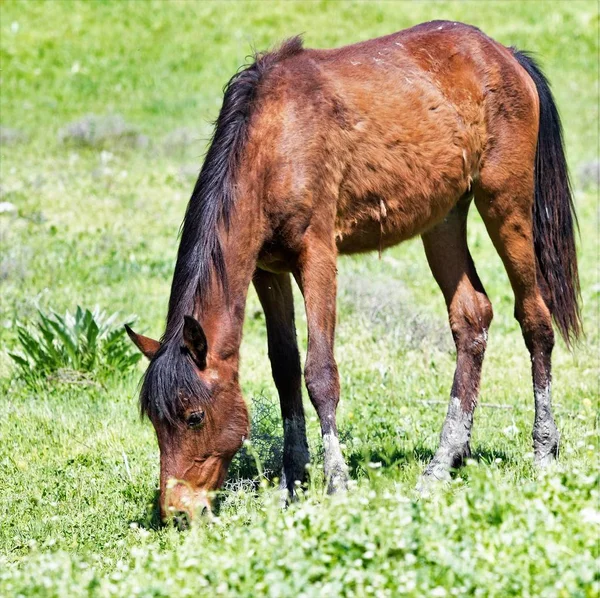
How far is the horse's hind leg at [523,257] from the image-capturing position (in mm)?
6574

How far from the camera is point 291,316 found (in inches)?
242

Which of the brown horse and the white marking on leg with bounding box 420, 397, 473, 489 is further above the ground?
the brown horse

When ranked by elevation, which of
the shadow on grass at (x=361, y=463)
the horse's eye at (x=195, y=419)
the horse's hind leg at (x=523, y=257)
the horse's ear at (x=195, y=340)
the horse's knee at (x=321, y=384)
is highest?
the horse's hind leg at (x=523, y=257)

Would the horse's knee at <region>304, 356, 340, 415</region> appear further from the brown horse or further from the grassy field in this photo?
the grassy field

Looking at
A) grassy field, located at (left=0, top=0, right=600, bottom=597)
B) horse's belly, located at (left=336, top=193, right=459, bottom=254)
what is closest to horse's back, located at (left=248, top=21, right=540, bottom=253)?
horse's belly, located at (left=336, top=193, right=459, bottom=254)

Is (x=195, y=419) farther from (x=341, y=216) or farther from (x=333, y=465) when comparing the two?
(x=341, y=216)

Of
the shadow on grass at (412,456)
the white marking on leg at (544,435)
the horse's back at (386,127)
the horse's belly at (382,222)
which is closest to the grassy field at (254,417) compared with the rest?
the shadow on grass at (412,456)

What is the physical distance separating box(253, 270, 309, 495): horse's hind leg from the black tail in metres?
2.01

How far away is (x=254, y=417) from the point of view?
6.77 meters

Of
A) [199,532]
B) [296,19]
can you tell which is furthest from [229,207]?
[296,19]

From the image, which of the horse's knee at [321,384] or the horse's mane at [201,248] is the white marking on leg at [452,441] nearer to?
the horse's knee at [321,384]

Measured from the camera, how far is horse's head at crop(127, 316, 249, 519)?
493cm

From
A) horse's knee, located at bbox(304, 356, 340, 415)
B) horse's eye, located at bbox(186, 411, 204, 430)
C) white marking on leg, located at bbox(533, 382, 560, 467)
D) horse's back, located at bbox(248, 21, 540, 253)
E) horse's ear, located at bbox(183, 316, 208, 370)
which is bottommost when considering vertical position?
white marking on leg, located at bbox(533, 382, 560, 467)

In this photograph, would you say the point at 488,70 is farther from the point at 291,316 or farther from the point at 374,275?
the point at 374,275
